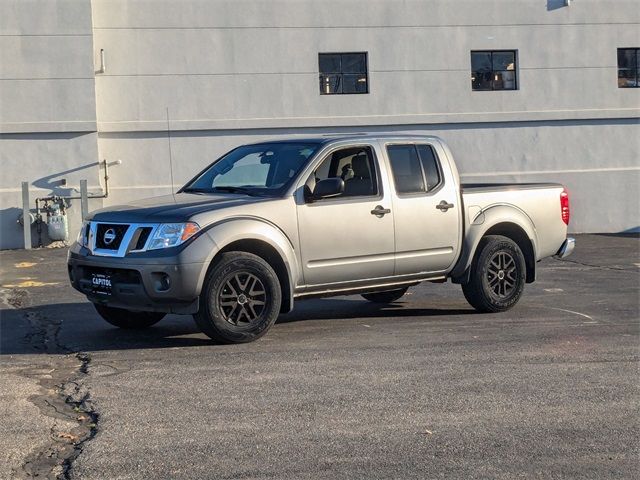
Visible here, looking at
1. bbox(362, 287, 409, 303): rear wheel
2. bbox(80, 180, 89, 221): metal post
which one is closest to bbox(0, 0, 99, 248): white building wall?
bbox(80, 180, 89, 221): metal post

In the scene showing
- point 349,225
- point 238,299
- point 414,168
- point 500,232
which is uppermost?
point 414,168

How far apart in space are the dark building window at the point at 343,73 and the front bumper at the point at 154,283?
14.1 metres

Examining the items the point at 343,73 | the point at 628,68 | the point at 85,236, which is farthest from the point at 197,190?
the point at 628,68

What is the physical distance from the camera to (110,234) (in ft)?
29.6

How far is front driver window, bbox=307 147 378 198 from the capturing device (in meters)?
9.86

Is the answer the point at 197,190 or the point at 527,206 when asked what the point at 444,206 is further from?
the point at 197,190

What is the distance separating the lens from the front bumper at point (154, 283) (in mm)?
8562

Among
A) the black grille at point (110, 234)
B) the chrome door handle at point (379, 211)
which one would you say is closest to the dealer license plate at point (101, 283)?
the black grille at point (110, 234)

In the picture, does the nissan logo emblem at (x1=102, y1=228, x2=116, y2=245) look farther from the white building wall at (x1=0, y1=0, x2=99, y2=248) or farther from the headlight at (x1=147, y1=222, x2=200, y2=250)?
the white building wall at (x1=0, y1=0, x2=99, y2=248)

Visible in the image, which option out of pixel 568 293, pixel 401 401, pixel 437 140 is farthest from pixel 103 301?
pixel 568 293

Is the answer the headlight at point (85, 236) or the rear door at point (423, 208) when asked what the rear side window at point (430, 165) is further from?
the headlight at point (85, 236)

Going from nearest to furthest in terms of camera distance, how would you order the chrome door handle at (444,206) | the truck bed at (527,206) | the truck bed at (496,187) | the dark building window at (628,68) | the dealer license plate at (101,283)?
1. the dealer license plate at (101,283)
2. the chrome door handle at (444,206)
3. the truck bed at (527,206)
4. the truck bed at (496,187)
5. the dark building window at (628,68)

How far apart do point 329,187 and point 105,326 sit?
276 cm

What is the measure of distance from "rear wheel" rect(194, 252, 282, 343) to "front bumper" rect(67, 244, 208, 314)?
0.45 ft
